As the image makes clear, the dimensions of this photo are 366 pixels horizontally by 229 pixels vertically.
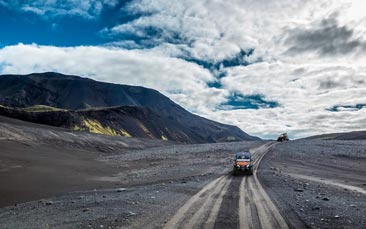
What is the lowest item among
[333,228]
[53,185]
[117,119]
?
[53,185]

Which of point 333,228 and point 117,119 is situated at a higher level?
point 117,119

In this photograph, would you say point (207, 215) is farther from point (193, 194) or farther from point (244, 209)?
point (193, 194)

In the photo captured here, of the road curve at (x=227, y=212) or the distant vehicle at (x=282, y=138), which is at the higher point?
the distant vehicle at (x=282, y=138)

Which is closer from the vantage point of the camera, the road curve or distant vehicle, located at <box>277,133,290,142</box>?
the road curve

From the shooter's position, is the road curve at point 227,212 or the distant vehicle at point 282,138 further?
the distant vehicle at point 282,138

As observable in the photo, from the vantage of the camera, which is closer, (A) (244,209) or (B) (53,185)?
(A) (244,209)

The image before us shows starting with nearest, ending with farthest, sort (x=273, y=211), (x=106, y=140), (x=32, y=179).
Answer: (x=273, y=211)
(x=32, y=179)
(x=106, y=140)

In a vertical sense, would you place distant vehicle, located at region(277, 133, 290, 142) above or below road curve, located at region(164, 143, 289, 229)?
above

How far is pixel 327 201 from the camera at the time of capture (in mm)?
16641

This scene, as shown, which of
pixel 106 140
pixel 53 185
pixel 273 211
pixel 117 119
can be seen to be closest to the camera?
pixel 273 211

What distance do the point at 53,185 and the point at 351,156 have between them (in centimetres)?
4629

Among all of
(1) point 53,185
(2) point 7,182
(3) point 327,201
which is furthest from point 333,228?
(2) point 7,182

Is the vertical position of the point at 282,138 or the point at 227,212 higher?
the point at 282,138

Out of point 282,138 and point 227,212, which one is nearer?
point 227,212
